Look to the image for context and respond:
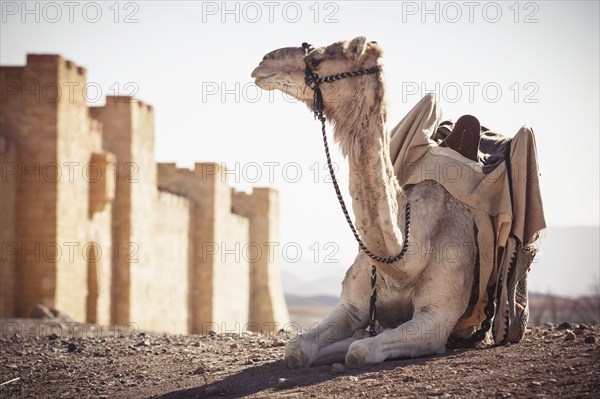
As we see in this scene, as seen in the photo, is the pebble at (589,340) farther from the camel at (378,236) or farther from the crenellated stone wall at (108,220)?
the crenellated stone wall at (108,220)

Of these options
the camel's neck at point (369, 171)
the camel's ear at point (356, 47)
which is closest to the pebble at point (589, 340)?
the camel's neck at point (369, 171)

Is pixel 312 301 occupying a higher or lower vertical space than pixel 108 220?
lower

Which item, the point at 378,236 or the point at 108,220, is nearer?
the point at 378,236

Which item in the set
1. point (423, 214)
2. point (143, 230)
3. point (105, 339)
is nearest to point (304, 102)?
point (423, 214)

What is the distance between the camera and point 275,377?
7.21 metres

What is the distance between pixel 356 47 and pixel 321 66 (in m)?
0.28

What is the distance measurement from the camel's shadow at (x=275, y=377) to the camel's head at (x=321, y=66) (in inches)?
73.0

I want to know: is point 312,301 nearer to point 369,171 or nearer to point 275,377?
point 275,377

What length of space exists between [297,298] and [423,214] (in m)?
97.8

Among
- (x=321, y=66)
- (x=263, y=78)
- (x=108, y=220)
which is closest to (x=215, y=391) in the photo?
(x=263, y=78)

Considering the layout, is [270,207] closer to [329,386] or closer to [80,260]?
[80,260]

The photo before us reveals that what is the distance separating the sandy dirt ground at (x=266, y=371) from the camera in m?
6.32

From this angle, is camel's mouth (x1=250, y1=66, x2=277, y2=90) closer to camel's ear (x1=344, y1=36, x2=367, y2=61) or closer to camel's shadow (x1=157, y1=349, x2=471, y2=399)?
camel's ear (x1=344, y1=36, x2=367, y2=61)

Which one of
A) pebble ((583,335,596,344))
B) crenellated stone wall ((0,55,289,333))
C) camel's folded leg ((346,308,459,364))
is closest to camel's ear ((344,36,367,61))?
camel's folded leg ((346,308,459,364))
